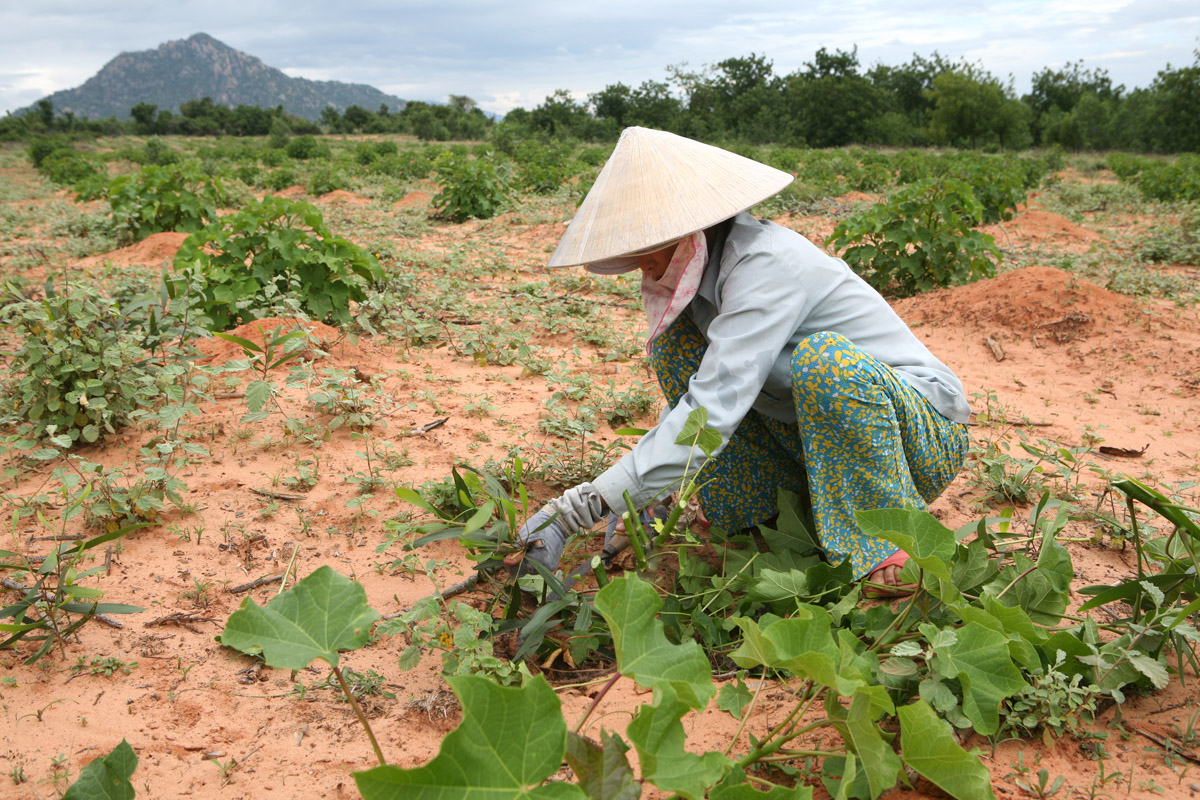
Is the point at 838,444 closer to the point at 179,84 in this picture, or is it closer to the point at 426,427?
the point at 426,427

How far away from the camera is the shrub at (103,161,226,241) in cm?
655

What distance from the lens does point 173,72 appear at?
190m

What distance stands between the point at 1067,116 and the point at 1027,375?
3464cm

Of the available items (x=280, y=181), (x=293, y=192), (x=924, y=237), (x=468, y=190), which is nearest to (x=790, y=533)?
(x=924, y=237)

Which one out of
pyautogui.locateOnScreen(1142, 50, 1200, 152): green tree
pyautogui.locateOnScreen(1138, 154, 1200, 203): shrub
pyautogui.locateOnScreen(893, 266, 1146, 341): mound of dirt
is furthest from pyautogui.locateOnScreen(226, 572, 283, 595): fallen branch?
pyautogui.locateOnScreen(1142, 50, 1200, 152): green tree

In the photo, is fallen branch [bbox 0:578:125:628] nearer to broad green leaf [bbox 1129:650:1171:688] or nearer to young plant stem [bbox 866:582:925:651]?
young plant stem [bbox 866:582:925:651]

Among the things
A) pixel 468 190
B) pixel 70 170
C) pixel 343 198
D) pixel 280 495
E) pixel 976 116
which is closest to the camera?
pixel 280 495

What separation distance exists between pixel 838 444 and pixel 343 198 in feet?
33.2

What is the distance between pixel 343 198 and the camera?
10570 mm

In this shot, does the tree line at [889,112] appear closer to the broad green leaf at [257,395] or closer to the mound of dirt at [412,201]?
the mound of dirt at [412,201]

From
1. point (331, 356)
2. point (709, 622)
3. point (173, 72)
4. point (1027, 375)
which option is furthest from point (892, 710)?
point (173, 72)

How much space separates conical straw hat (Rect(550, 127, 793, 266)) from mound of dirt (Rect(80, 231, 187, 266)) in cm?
527

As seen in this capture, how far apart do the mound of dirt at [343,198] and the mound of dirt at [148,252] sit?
403 cm

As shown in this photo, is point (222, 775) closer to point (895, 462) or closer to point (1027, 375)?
point (895, 462)
